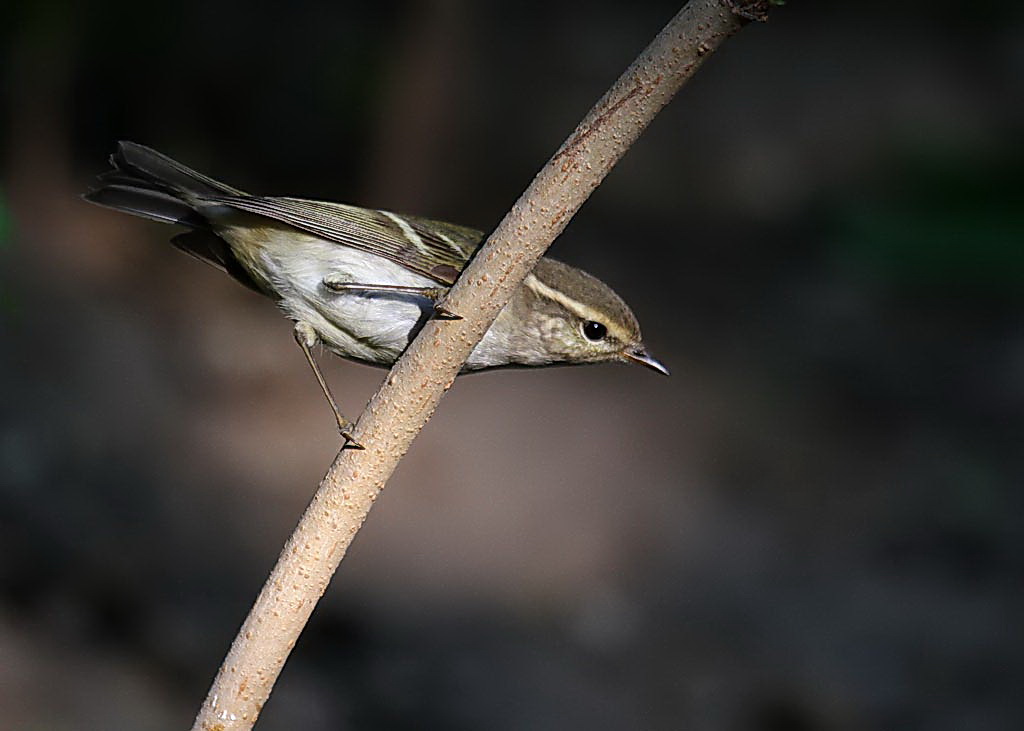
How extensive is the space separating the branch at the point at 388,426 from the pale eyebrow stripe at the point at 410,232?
0.99 meters

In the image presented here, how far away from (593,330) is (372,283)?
1.87 ft

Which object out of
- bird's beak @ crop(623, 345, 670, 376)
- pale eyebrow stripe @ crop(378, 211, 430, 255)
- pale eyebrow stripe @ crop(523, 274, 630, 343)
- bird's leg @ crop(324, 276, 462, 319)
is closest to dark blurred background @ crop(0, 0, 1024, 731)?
bird's leg @ crop(324, 276, 462, 319)

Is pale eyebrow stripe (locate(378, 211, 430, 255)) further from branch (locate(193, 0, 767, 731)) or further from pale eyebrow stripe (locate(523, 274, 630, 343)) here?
branch (locate(193, 0, 767, 731))

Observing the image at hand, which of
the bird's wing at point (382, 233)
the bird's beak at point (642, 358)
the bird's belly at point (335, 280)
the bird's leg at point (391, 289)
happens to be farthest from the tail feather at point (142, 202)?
the bird's beak at point (642, 358)

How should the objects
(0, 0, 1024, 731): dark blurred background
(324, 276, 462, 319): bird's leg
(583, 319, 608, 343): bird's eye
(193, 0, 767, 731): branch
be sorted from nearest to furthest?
(193, 0, 767, 731): branch → (324, 276, 462, 319): bird's leg → (583, 319, 608, 343): bird's eye → (0, 0, 1024, 731): dark blurred background

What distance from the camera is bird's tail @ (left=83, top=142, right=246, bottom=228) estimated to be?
2.79 metres

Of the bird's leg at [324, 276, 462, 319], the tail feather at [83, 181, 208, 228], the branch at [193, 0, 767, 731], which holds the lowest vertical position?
the branch at [193, 0, 767, 731]

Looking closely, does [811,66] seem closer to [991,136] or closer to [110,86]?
[991,136]

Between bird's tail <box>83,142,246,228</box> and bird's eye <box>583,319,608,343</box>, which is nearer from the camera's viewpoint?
bird's tail <box>83,142,246,228</box>

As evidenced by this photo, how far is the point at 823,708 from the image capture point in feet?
18.6

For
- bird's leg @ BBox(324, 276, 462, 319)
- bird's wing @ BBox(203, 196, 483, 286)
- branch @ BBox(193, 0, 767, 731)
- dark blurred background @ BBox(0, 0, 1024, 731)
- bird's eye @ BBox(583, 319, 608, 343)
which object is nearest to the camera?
branch @ BBox(193, 0, 767, 731)

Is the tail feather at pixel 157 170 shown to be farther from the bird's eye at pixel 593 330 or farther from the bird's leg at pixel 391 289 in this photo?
the bird's eye at pixel 593 330

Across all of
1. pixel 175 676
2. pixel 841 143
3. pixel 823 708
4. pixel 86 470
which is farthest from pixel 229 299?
pixel 841 143

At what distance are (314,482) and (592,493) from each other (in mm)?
1670
